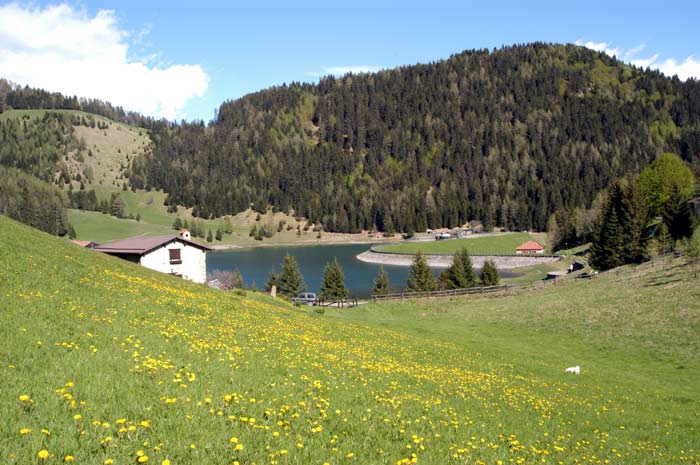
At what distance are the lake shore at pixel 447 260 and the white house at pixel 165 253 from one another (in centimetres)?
9484

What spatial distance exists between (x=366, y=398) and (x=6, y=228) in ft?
79.8

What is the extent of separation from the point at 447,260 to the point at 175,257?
355 ft

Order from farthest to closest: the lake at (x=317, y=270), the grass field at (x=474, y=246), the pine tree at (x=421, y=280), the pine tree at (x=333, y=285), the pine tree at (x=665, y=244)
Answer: the grass field at (x=474, y=246)
the lake at (x=317, y=270)
the pine tree at (x=421, y=280)
the pine tree at (x=333, y=285)
the pine tree at (x=665, y=244)

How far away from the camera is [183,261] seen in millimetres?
69875

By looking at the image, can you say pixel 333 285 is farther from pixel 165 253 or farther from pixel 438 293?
pixel 165 253

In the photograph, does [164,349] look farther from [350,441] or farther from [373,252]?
[373,252]

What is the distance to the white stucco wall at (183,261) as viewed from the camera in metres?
66.1

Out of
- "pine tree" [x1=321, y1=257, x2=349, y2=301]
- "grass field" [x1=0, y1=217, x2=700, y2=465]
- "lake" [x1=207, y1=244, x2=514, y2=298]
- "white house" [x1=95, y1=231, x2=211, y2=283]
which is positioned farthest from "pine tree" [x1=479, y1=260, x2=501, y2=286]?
"grass field" [x1=0, y1=217, x2=700, y2=465]

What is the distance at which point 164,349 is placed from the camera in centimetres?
1328

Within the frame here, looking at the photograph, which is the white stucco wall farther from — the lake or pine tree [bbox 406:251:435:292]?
pine tree [bbox 406:251:435:292]

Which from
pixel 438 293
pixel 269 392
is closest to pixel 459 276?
pixel 438 293

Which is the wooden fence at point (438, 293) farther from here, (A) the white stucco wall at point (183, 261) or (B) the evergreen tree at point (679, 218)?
(B) the evergreen tree at point (679, 218)

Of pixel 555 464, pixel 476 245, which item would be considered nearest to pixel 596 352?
pixel 555 464

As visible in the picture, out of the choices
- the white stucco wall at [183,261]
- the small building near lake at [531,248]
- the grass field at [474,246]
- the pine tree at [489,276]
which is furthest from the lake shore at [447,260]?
the white stucco wall at [183,261]
